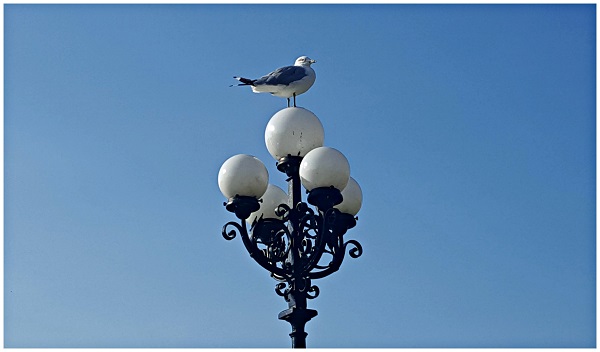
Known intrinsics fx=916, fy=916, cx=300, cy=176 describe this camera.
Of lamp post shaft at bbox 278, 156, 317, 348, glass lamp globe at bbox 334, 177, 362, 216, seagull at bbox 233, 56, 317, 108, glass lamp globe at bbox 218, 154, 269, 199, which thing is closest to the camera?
lamp post shaft at bbox 278, 156, 317, 348

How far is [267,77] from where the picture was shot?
325 inches

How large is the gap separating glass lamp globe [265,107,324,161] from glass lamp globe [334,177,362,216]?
0.47 metres

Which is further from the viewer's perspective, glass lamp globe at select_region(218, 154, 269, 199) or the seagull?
the seagull

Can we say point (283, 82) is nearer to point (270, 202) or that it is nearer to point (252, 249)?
point (270, 202)

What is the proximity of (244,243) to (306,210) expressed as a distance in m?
0.56

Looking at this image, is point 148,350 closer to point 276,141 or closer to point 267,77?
point 276,141

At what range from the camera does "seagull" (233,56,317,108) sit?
27.0ft

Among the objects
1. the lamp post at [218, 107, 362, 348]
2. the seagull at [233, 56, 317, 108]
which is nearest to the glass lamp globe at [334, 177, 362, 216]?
the lamp post at [218, 107, 362, 348]

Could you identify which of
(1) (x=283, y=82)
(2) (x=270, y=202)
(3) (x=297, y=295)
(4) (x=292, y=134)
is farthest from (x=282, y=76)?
(3) (x=297, y=295)

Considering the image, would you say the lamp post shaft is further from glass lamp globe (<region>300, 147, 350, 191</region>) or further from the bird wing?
the bird wing

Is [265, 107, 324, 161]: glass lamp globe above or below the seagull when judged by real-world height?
below

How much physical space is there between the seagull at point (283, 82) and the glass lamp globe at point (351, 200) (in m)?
1.06

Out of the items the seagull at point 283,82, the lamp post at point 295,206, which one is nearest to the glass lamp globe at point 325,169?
the lamp post at point 295,206

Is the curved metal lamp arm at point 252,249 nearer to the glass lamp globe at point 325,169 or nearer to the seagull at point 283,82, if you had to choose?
the glass lamp globe at point 325,169
